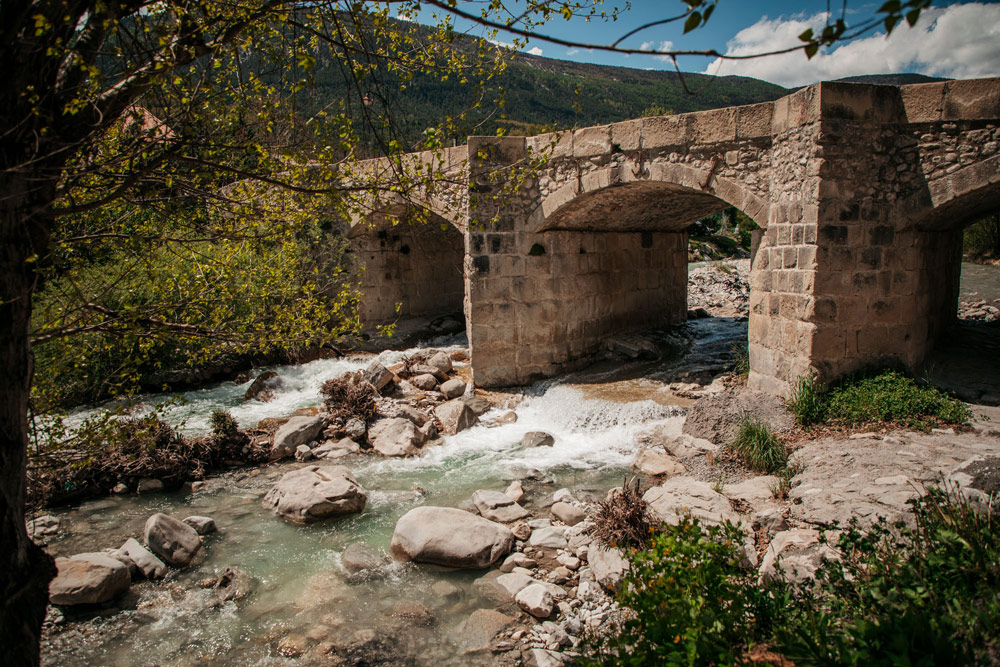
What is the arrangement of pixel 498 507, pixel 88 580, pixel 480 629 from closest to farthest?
pixel 480 629
pixel 88 580
pixel 498 507

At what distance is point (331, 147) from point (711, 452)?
16.2 ft

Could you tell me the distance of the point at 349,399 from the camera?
8.80 meters

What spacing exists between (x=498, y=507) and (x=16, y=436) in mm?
4101

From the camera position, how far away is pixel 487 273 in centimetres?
955

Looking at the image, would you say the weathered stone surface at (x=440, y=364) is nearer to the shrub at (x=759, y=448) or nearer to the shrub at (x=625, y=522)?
the shrub at (x=759, y=448)

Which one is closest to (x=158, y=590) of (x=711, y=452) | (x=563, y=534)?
(x=563, y=534)

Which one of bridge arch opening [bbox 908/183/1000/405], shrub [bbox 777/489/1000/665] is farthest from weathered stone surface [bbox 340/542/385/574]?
bridge arch opening [bbox 908/183/1000/405]

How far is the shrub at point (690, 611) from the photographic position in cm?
256

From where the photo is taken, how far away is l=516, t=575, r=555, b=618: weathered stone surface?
425cm

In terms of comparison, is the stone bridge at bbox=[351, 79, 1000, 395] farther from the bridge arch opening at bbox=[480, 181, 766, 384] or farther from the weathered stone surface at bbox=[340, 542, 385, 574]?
the weathered stone surface at bbox=[340, 542, 385, 574]

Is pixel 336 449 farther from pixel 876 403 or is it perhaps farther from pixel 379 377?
pixel 876 403

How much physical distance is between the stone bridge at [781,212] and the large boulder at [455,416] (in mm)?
1055

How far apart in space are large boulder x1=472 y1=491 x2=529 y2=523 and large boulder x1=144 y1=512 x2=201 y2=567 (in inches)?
98.7

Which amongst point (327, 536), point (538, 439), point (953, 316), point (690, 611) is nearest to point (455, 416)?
point (538, 439)
